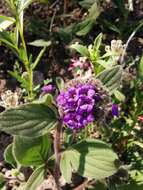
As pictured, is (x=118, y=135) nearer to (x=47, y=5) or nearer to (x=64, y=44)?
(x=64, y=44)

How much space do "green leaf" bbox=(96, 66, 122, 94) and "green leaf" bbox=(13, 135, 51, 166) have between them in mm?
319

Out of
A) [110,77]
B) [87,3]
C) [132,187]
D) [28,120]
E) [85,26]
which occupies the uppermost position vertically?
[87,3]

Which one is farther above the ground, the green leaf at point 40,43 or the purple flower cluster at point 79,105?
the green leaf at point 40,43

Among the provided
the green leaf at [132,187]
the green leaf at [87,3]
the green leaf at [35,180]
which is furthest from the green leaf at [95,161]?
the green leaf at [87,3]

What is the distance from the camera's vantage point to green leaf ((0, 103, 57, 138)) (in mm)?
1564

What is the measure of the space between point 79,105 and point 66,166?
0.82ft

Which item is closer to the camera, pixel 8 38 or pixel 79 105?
pixel 79 105

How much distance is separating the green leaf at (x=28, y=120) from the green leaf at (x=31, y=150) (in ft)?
0.63

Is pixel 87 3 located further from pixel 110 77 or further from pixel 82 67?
pixel 110 77

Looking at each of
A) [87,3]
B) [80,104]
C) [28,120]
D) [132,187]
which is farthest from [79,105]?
[87,3]

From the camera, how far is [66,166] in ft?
5.75

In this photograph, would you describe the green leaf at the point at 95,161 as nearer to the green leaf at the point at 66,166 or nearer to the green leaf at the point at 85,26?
the green leaf at the point at 66,166

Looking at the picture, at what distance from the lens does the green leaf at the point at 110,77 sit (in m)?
1.76

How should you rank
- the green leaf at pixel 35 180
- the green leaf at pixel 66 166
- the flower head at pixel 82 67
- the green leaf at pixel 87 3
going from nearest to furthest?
the green leaf at pixel 66 166 < the green leaf at pixel 35 180 < the flower head at pixel 82 67 < the green leaf at pixel 87 3
